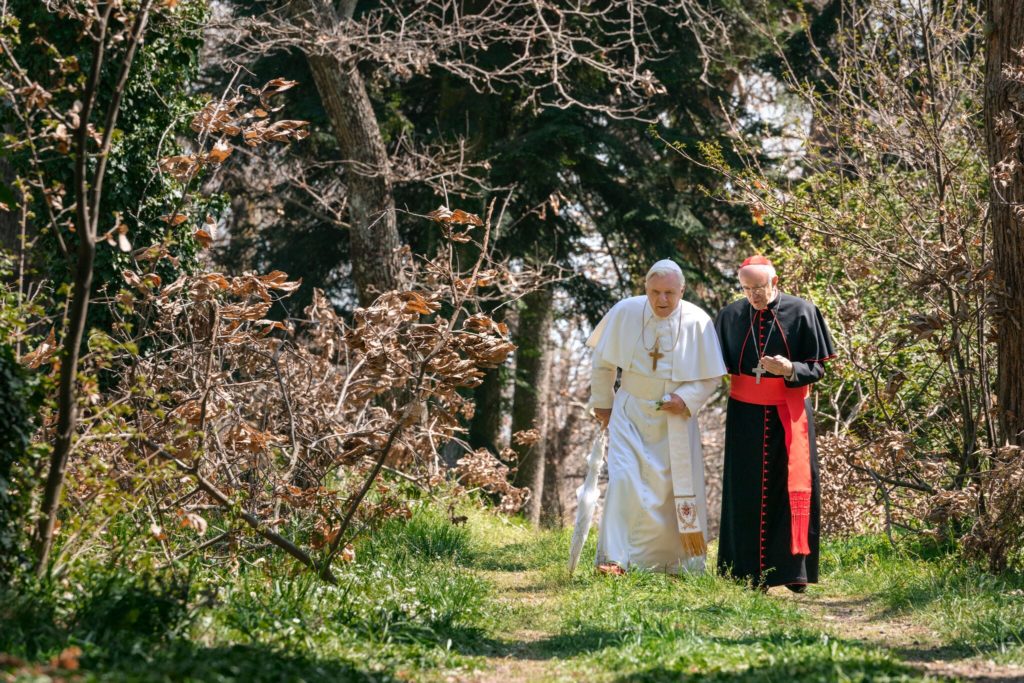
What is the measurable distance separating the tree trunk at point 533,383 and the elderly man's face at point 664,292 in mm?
7532

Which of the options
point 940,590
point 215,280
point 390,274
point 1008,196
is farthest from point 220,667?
point 390,274

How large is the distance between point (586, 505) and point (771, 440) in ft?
4.81

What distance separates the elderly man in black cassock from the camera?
889 cm

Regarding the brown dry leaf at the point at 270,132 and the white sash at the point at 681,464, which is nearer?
the brown dry leaf at the point at 270,132

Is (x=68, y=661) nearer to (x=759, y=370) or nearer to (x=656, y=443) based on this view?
(x=656, y=443)

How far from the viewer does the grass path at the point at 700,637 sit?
5312 mm

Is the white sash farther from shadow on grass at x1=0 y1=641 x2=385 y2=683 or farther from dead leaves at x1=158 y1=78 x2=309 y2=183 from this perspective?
shadow on grass at x1=0 y1=641 x2=385 y2=683

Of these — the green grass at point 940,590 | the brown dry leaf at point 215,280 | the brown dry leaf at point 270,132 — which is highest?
the brown dry leaf at point 270,132

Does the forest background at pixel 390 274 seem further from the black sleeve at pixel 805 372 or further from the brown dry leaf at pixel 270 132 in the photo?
the black sleeve at pixel 805 372

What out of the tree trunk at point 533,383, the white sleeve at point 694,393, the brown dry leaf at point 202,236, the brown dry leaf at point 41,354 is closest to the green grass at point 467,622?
the white sleeve at point 694,393

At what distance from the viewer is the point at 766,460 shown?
29.7 ft

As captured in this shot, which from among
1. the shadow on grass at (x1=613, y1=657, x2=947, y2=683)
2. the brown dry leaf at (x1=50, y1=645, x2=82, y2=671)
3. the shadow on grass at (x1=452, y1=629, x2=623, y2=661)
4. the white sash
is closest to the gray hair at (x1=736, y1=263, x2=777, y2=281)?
the white sash

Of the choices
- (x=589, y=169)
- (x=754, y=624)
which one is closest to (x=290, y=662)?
(x=754, y=624)

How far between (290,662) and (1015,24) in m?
6.33
